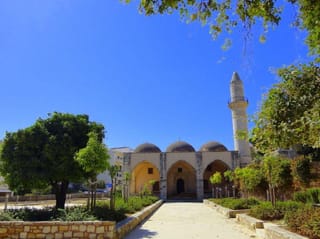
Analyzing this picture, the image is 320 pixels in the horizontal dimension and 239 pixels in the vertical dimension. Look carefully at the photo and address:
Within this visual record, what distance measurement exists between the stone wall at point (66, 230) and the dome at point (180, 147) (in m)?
27.2

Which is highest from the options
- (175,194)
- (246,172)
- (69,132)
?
(69,132)

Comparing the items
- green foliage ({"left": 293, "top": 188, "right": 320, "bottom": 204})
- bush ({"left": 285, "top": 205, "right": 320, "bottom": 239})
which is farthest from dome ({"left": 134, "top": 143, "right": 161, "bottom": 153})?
bush ({"left": 285, "top": 205, "right": 320, "bottom": 239})

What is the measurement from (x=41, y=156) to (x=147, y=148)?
25.2m

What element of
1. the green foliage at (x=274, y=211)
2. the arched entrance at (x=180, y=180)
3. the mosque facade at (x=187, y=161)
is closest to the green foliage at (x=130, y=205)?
the green foliage at (x=274, y=211)

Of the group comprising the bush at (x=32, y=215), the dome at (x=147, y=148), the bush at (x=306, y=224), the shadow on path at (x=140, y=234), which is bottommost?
the shadow on path at (x=140, y=234)

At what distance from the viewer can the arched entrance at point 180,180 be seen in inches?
1342

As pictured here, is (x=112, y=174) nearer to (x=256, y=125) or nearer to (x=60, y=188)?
(x=60, y=188)

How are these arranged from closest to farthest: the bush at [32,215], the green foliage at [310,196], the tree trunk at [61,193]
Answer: the bush at [32,215] < the tree trunk at [61,193] < the green foliage at [310,196]

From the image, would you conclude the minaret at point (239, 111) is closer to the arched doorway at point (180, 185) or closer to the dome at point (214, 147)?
the dome at point (214, 147)

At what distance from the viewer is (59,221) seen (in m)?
6.22

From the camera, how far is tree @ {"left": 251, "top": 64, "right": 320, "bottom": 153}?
5125mm

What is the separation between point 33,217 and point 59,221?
73.2 inches

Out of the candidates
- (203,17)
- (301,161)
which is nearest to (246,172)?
(301,161)

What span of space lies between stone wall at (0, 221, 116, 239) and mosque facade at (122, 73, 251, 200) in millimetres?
21202
